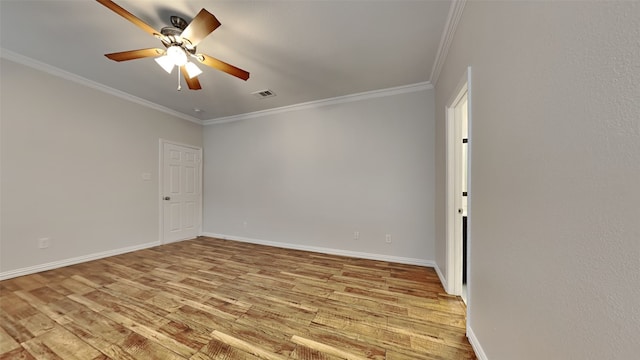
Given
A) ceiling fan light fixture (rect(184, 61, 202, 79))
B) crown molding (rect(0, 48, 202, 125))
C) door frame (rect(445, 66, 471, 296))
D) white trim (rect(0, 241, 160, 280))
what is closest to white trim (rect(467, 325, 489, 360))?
door frame (rect(445, 66, 471, 296))

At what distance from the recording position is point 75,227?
9.44 feet

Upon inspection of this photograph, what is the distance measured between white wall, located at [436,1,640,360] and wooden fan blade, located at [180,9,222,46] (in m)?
1.73

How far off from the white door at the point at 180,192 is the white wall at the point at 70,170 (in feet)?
0.54

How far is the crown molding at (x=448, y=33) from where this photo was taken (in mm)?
1581

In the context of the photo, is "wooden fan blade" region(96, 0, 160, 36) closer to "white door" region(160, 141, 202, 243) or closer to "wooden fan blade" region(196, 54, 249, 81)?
"wooden fan blade" region(196, 54, 249, 81)

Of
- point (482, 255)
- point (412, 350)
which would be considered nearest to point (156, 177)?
point (412, 350)

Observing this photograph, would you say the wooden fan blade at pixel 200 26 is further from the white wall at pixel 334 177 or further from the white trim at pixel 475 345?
the white trim at pixel 475 345

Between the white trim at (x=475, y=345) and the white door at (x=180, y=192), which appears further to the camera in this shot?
the white door at (x=180, y=192)

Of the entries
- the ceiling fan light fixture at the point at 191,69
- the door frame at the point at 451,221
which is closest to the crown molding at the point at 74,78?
the ceiling fan light fixture at the point at 191,69

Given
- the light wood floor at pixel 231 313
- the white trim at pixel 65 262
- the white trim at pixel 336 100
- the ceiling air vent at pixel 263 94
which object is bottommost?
the light wood floor at pixel 231 313

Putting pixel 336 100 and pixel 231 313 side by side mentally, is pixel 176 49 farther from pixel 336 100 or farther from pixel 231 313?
pixel 231 313

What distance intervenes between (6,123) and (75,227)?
1.40 meters

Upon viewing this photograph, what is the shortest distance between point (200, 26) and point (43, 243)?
340 centimetres

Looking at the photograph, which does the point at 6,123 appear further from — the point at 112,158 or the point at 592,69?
the point at 592,69
